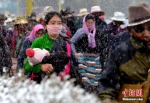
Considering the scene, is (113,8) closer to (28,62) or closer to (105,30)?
(105,30)

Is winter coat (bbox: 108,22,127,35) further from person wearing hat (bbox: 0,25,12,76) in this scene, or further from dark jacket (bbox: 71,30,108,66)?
person wearing hat (bbox: 0,25,12,76)

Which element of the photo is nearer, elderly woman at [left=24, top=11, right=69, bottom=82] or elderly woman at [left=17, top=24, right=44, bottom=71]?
elderly woman at [left=24, top=11, right=69, bottom=82]

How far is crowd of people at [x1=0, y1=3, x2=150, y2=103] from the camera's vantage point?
3.73 metres

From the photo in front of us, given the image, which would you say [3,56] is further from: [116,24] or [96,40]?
[116,24]

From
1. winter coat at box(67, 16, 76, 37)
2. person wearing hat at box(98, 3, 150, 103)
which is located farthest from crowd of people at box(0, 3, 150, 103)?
winter coat at box(67, 16, 76, 37)

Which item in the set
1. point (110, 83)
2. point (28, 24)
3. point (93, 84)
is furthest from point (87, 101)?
point (28, 24)

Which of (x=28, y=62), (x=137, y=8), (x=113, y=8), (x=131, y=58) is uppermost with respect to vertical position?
(x=137, y=8)

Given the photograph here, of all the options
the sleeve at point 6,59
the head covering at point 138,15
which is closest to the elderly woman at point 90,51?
the sleeve at point 6,59

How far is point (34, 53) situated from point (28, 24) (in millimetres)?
9329

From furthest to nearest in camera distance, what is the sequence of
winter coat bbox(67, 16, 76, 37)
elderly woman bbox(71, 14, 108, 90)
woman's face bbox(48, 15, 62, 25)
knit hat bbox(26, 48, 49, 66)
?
winter coat bbox(67, 16, 76, 37)
elderly woman bbox(71, 14, 108, 90)
woman's face bbox(48, 15, 62, 25)
knit hat bbox(26, 48, 49, 66)

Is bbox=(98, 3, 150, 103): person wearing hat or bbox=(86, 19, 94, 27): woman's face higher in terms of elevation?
bbox=(98, 3, 150, 103): person wearing hat

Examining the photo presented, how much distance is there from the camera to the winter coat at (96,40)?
9.15m

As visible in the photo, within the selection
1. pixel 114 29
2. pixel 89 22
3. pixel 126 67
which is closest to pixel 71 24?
pixel 114 29

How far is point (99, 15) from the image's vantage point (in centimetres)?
1162
